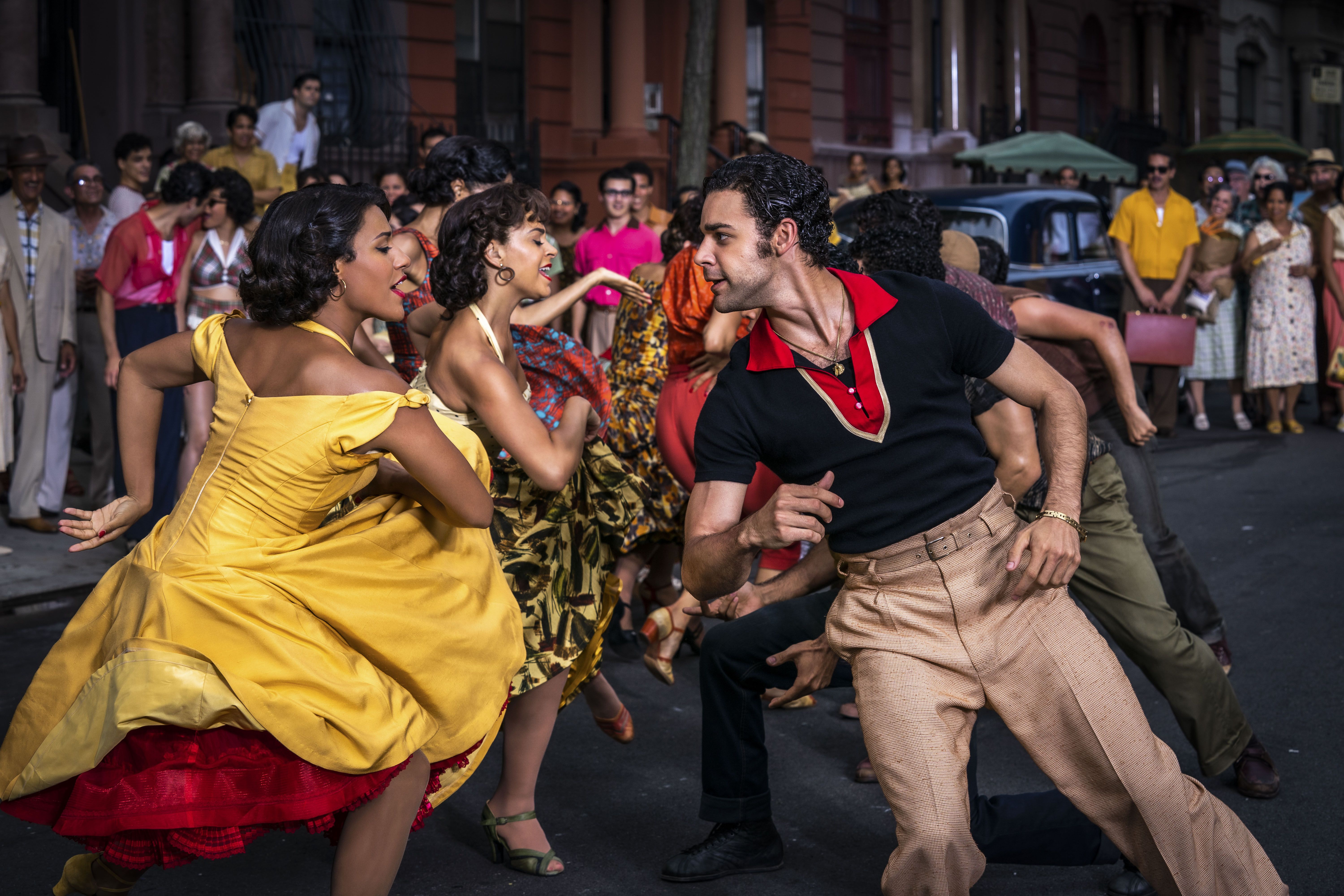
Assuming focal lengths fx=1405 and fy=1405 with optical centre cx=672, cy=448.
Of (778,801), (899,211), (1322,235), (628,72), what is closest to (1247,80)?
(628,72)

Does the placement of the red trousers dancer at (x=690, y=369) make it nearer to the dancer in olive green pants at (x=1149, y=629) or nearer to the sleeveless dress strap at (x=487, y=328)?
the dancer in olive green pants at (x=1149, y=629)

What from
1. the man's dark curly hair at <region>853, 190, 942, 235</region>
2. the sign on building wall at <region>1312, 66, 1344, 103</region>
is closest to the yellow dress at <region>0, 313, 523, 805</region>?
the man's dark curly hair at <region>853, 190, 942, 235</region>

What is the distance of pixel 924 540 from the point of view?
308cm

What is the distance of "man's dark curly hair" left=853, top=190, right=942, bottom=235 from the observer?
454cm

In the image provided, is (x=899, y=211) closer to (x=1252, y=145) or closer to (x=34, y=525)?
(x=34, y=525)

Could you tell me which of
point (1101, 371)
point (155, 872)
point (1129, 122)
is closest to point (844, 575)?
A: point (1101, 371)

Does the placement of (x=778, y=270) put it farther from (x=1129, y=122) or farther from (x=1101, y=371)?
(x=1129, y=122)

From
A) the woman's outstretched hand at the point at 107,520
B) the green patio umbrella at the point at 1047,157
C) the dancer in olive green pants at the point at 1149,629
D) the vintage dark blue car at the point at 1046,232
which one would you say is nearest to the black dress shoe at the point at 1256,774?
the dancer in olive green pants at the point at 1149,629

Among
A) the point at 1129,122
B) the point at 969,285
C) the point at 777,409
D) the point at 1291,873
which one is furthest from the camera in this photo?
the point at 1129,122

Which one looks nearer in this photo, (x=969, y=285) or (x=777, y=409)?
(x=777, y=409)

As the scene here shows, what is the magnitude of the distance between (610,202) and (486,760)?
621 cm

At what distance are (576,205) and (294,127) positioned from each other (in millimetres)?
2660

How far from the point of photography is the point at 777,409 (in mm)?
3084

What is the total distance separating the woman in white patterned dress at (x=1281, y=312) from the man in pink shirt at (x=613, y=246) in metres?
5.69
